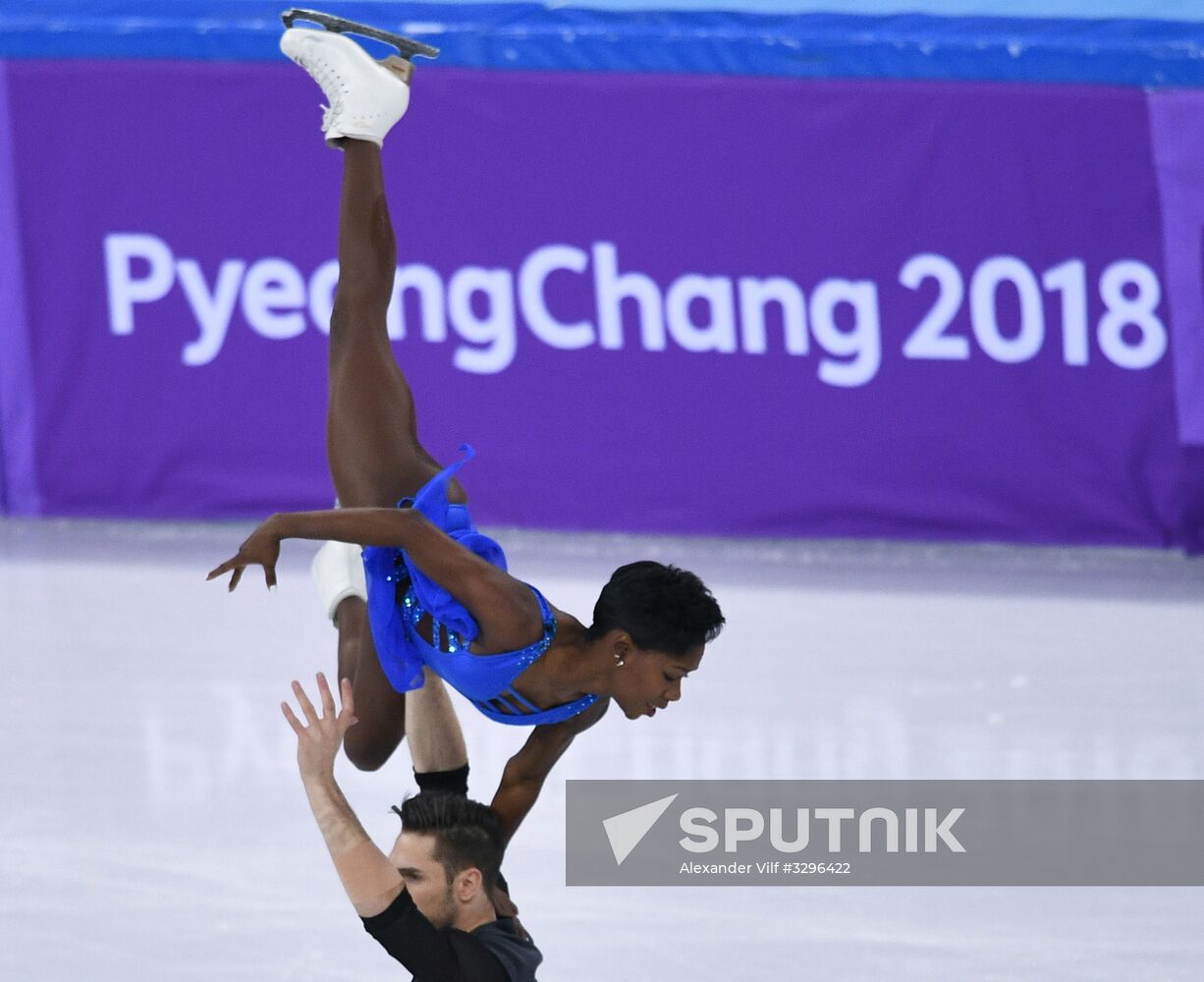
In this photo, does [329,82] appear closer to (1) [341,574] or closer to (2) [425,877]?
(1) [341,574]

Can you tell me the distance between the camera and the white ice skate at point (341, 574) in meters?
4.16

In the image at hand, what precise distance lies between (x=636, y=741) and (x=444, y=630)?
62.4 inches

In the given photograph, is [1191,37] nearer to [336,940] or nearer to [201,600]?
[201,600]

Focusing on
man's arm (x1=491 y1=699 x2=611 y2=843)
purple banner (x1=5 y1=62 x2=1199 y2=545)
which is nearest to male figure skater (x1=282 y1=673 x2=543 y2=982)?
man's arm (x1=491 y1=699 x2=611 y2=843)

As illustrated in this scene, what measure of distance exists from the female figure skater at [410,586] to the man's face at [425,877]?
36 centimetres

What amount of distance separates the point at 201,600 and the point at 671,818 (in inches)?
88.4

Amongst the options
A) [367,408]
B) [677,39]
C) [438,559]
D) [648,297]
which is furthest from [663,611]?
[677,39]

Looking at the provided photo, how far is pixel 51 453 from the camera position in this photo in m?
6.99

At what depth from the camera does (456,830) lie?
3.01m

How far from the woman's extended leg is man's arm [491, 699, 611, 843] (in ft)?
1.81

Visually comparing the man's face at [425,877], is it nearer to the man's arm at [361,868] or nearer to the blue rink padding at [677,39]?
the man's arm at [361,868]

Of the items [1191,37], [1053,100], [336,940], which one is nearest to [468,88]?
[1053,100]

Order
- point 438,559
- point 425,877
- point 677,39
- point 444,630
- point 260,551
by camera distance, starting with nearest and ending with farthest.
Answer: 1. point 260,551
2. point 425,877
3. point 438,559
4. point 444,630
5. point 677,39

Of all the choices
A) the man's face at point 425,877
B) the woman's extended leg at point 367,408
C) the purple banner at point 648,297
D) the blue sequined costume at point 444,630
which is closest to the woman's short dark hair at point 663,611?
the blue sequined costume at point 444,630
